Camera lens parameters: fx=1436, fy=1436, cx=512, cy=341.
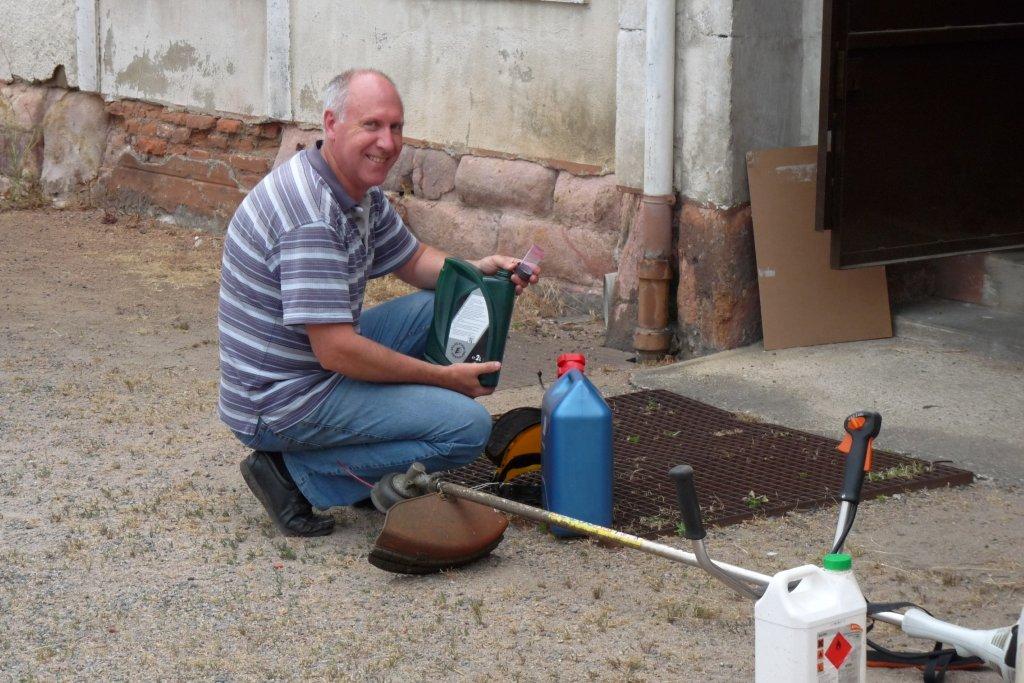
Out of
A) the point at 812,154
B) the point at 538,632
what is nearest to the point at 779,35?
the point at 812,154

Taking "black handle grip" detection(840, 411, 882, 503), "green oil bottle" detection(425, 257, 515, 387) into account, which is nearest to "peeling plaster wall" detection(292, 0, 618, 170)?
"green oil bottle" detection(425, 257, 515, 387)

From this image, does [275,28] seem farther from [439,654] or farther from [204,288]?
[439,654]

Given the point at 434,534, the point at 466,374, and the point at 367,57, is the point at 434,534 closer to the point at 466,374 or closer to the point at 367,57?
the point at 466,374

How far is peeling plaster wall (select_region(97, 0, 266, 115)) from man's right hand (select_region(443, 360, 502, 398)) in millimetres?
5006

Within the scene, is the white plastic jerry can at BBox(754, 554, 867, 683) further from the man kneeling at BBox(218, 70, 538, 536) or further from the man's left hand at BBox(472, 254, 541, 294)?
the man's left hand at BBox(472, 254, 541, 294)

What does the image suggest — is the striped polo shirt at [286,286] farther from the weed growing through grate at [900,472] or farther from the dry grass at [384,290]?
the dry grass at [384,290]

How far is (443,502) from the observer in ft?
12.8

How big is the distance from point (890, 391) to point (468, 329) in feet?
6.84

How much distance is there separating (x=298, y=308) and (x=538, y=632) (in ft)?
3.61

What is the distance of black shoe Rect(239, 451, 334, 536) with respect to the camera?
4.20 m

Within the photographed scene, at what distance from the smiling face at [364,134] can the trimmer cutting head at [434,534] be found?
939mm

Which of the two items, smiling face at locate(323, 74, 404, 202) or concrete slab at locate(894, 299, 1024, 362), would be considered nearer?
smiling face at locate(323, 74, 404, 202)

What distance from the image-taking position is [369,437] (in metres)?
4.13

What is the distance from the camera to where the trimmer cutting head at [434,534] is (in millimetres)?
3783
